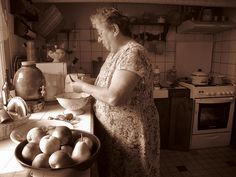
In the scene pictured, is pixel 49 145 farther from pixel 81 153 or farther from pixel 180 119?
pixel 180 119

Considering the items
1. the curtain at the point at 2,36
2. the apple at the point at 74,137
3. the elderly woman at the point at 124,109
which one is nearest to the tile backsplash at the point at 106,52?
the curtain at the point at 2,36

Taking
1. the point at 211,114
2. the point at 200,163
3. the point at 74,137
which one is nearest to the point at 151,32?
the point at 211,114

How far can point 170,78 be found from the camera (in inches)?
112

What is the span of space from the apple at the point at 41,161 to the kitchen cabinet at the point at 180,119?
197 cm

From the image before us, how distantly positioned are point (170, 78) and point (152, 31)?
673 mm

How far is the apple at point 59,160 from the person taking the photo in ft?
2.09

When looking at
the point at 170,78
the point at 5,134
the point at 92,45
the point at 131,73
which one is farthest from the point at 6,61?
the point at 170,78

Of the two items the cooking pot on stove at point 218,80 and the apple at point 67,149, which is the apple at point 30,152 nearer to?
the apple at point 67,149

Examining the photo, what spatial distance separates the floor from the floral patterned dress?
38.7 inches

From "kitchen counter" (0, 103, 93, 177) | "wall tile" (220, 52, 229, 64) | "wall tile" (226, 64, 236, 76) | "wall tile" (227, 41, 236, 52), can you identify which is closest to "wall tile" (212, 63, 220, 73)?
"wall tile" (220, 52, 229, 64)

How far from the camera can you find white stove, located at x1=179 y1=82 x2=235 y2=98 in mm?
2412

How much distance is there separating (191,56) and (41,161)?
2.71 m

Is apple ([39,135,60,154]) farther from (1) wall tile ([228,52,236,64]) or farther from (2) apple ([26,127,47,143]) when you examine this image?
(1) wall tile ([228,52,236,64])

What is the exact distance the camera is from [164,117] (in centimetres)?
252
